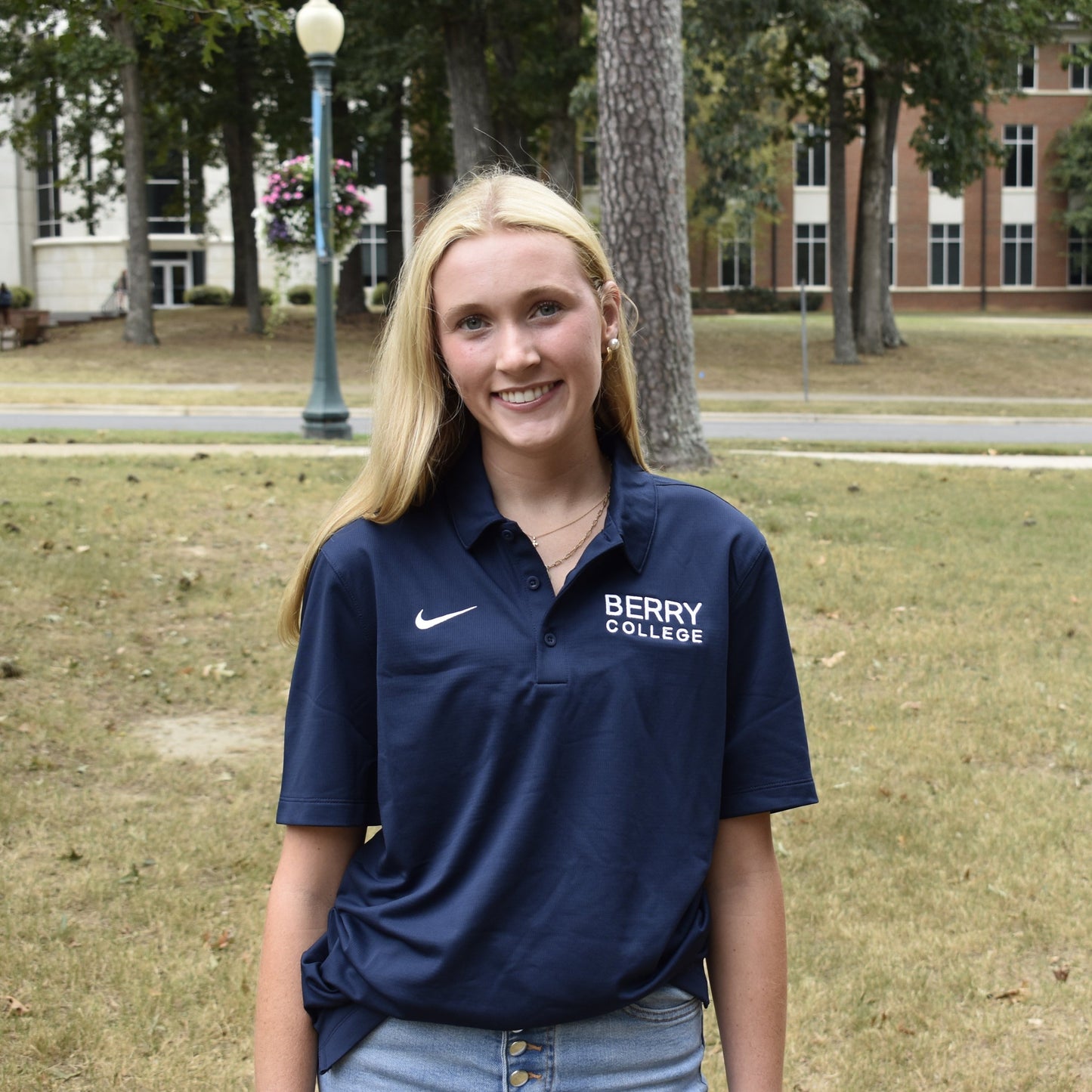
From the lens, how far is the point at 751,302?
54562 mm

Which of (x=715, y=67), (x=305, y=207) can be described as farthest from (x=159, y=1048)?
(x=715, y=67)

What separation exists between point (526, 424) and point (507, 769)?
0.46 meters

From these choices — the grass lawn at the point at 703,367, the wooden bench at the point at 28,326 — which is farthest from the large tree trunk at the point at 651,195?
the wooden bench at the point at 28,326

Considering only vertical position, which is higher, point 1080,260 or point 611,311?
point 1080,260

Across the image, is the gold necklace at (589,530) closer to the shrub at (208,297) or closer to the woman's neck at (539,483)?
the woman's neck at (539,483)

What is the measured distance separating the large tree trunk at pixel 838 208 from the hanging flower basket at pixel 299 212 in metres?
14.4

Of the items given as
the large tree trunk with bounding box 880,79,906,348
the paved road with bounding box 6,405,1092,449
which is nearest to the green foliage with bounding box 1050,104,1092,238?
the large tree trunk with bounding box 880,79,906,348

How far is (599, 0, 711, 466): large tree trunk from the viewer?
35.4 ft

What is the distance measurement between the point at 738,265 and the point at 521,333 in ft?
187

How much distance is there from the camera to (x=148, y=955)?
156 inches

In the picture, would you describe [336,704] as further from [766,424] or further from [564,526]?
[766,424]

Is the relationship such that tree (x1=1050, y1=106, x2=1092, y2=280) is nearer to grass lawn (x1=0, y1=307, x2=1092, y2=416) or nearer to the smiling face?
grass lawn (x1=0, y1=307, x2=1092, y2=416)

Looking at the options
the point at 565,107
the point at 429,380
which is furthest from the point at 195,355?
the point at 429,380

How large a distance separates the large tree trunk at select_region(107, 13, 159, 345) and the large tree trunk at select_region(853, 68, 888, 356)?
50.4 feet
